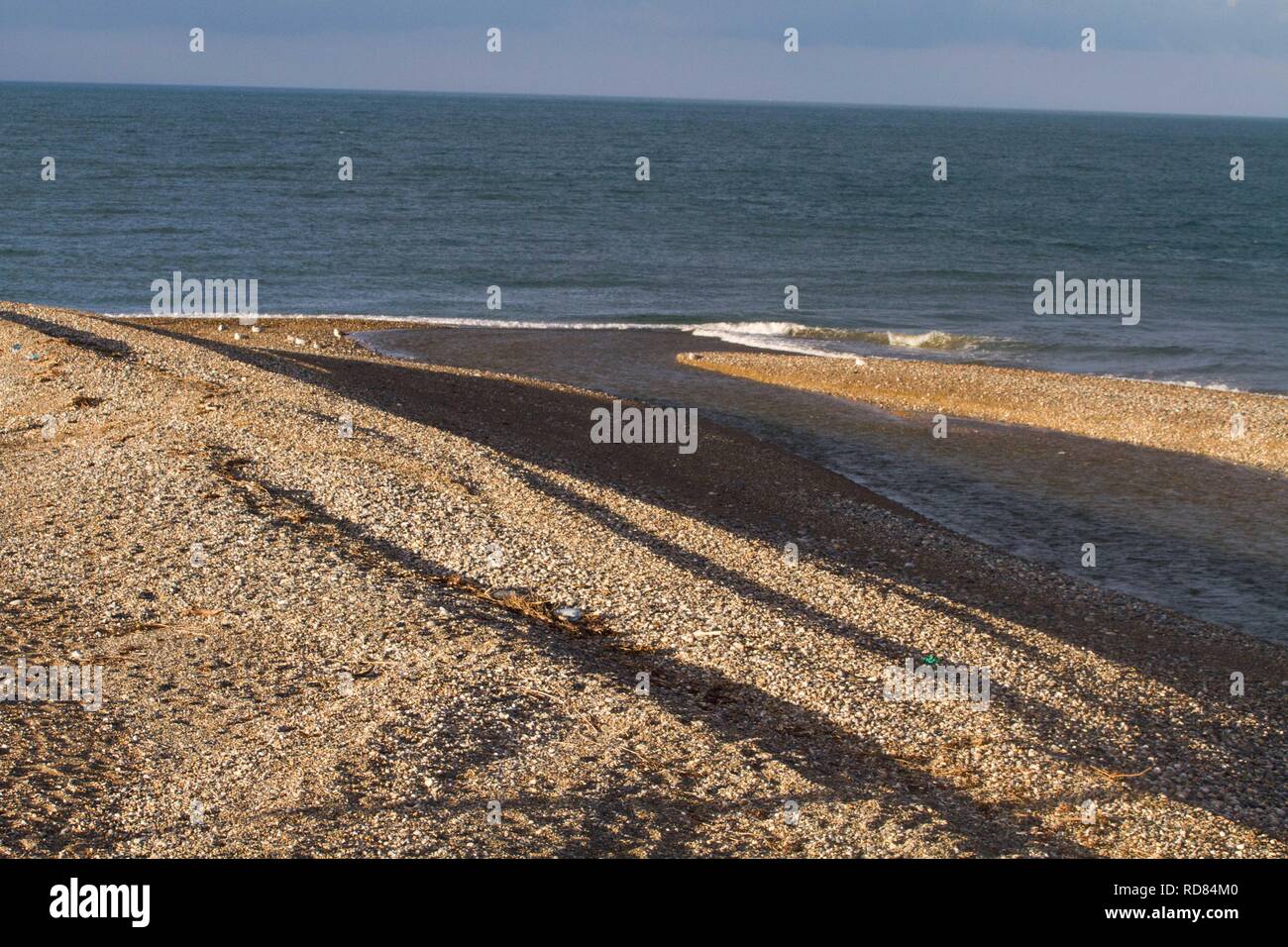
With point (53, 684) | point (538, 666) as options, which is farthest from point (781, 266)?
point (53, 684)

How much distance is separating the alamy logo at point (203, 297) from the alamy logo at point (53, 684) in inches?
1001

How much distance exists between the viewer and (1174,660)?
37.9 feet

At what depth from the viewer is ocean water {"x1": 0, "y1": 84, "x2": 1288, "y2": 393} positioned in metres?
34.5

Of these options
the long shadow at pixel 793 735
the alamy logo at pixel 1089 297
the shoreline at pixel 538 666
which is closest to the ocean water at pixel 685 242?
the alamy logo at pixel 1089 297

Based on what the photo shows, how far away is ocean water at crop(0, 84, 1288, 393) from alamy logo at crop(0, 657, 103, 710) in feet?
80.5

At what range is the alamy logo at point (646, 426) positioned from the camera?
19.2m

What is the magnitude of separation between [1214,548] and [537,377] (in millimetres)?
14397

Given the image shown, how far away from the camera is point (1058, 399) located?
2405cm

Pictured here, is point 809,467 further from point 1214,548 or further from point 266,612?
point 266,612

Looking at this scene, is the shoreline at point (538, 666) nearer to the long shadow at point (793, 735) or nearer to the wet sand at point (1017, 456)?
the long shadow at point (793, 735)

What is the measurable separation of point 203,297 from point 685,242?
22.2 m

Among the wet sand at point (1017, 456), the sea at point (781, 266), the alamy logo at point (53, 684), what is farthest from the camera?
the sea at point (781, 266)

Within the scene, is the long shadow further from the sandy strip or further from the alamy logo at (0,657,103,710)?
the sandy strip
